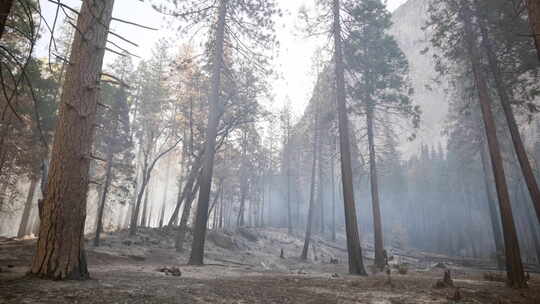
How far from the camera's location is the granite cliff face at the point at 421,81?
85.4 meters

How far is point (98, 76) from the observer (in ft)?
Answer: 17.7

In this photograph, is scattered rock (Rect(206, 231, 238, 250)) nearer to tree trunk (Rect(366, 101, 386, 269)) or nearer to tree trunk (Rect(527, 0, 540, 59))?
tree trunk (Rect(366, 101, 386, 269))

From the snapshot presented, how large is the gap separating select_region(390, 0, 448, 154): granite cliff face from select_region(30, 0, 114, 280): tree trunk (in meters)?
81.6

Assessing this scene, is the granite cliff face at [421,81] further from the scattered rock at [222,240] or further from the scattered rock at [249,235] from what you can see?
the scattered rock at [222,240]

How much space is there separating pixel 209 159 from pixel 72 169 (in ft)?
23.2

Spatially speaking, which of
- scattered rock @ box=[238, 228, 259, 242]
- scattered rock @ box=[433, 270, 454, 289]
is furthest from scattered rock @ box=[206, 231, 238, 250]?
scattered rock @ box=[433, 270, 454, 289]

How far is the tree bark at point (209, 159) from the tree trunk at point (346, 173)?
5000 millimetres

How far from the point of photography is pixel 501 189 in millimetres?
8852

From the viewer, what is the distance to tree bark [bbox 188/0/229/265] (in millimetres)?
11266

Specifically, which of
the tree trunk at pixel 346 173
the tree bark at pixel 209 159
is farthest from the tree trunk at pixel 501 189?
the tree bark at pixel 209 159

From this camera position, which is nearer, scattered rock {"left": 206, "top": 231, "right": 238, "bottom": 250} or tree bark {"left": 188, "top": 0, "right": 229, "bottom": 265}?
tree bark {"left": 188, "top": 0, "right": 229, "bottom": 265}

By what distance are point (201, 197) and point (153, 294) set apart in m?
7.22

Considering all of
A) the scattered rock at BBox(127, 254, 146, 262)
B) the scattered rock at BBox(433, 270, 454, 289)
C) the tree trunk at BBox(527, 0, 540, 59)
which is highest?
the tree trunk at BBox(527, 0, 540, 59)

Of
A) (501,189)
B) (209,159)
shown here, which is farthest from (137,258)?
(501,189)
